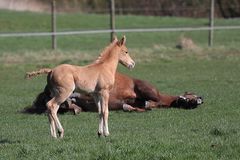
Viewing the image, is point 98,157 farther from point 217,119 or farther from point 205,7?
point 205,7

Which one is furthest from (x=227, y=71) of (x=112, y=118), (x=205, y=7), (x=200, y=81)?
(x=205, y=7)

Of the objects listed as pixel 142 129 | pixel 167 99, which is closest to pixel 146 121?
pixel 142 129

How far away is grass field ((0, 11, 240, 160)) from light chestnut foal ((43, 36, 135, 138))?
339 mm

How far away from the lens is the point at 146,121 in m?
12.9

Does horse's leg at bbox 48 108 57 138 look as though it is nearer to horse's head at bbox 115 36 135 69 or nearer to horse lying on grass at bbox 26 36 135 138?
horse lying on grass at bbox 26 36 135 138

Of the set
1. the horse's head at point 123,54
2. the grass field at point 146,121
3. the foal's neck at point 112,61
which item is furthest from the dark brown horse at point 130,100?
the foal's neck at point 112,61

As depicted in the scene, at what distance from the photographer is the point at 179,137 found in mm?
10680

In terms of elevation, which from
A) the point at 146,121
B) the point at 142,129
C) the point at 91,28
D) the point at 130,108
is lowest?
the point at 91,28

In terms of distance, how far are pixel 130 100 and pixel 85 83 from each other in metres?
4.11

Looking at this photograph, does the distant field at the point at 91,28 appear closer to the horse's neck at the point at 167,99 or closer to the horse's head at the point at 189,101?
the horse's neck at the point at 167,99

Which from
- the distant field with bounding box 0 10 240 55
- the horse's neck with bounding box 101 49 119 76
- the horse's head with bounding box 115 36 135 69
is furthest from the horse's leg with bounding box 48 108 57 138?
the distant field with bounding box 0 10 240 55

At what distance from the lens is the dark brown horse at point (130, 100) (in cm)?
1434

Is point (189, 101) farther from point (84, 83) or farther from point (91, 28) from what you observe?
point (91, 28)

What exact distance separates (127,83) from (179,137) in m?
4.16
